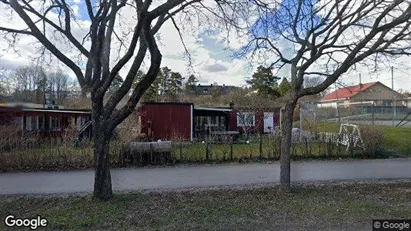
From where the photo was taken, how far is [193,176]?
35.4 ft

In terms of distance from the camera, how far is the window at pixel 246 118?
28.0 m

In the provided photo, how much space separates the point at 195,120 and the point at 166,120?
16.2ft

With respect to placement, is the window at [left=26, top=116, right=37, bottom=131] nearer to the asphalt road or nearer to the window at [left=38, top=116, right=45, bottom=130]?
the window at [left=38, top=116, right=45, bottom=130]

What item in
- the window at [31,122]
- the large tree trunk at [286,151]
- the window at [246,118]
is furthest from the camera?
the window at [246,118]

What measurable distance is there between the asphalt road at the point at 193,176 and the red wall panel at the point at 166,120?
33.7 ft

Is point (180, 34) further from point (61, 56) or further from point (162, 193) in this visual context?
point (162, 193)

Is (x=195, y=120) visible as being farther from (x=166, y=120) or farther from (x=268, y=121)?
(x=268, y=121)

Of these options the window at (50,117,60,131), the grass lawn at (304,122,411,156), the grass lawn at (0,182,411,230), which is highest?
the window at (50,117,60,131)

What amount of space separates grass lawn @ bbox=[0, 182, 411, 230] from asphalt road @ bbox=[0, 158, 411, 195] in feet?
3.92

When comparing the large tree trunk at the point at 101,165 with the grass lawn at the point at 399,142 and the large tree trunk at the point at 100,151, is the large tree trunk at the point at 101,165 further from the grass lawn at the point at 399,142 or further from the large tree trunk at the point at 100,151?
the grass lawn at the point at 399,142

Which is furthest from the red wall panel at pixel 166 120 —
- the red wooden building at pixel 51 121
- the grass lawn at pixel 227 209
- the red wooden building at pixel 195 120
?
the grass lawn at pixel 227 209

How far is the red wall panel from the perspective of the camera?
74.0ft

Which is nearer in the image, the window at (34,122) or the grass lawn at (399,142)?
the grass lawn at (399,142)

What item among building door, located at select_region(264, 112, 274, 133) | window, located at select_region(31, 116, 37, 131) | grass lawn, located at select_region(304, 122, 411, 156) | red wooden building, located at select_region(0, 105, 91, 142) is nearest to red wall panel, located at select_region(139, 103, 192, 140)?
red wooden building, located at select_region(0, 105, 91, 142)
